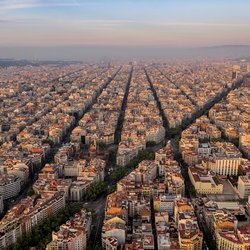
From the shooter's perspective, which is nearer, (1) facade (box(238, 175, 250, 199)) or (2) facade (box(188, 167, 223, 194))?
(1) facade (box(238, 175, 250, 199))

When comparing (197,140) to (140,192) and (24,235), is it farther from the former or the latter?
(24,235)

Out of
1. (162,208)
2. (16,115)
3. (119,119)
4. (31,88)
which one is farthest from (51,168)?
(31,88)

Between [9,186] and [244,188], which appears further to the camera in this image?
[9,186]

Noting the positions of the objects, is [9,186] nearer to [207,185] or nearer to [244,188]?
[207,185]

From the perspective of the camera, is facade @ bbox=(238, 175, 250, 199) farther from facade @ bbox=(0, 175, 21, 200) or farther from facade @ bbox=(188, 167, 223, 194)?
facade @ bbox=(0, 175, 21, 200)

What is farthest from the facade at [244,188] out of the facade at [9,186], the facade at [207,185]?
the facade at [9,186]

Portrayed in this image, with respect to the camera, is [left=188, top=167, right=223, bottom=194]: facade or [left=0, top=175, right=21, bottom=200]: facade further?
[left=188, top=167, right=223, bottom=194]: facade

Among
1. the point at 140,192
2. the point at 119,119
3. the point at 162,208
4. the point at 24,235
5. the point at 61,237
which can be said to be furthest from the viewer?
the point at 119,119

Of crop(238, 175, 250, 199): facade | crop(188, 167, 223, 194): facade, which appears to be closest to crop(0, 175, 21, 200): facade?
crop(188, 167, 223, 194): facade

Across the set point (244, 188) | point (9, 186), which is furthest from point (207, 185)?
point (9, 186)

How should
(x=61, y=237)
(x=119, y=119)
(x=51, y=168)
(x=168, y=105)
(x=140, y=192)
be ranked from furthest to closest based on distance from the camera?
(x=168, y=105)
(x=119, y=119)
(x=51, y=168)
(x=140, y=192)
(x=61, y=237)

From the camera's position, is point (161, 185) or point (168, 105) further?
point (168, 105)
